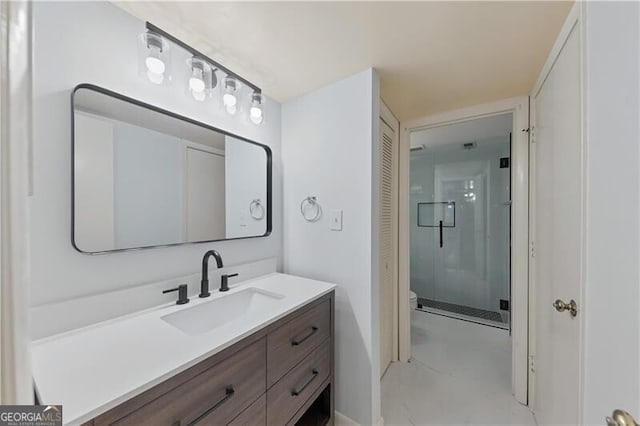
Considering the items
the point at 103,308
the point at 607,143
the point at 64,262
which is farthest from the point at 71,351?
the point at 607,143

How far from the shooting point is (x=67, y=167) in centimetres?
91

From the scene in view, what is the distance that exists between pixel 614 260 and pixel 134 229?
5.46 feet

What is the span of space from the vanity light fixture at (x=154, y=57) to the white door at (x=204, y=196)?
347mm

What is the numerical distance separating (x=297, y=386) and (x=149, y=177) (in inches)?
47.1

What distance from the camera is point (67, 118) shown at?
91 cm

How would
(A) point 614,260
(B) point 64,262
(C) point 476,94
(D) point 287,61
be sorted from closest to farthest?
(A) point 614,260, (B) point 64,262, (D) point 287,61, (C) point 476,94

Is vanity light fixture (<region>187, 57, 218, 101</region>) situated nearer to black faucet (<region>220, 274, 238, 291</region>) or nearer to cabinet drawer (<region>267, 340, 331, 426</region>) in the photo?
black faucet (<region>220, 274, 238, 291</region>)

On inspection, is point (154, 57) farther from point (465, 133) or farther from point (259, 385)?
point (465, 133)

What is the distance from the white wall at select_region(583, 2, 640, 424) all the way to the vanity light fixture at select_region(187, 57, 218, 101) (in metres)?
1.50

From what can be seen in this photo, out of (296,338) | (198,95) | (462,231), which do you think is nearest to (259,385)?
(296,338)

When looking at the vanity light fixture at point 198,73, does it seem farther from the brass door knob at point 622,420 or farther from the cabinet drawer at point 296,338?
the brass door knob at point 622,420

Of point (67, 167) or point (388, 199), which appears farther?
point (388, 199)

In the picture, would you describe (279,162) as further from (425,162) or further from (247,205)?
(425,162)

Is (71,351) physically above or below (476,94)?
below
